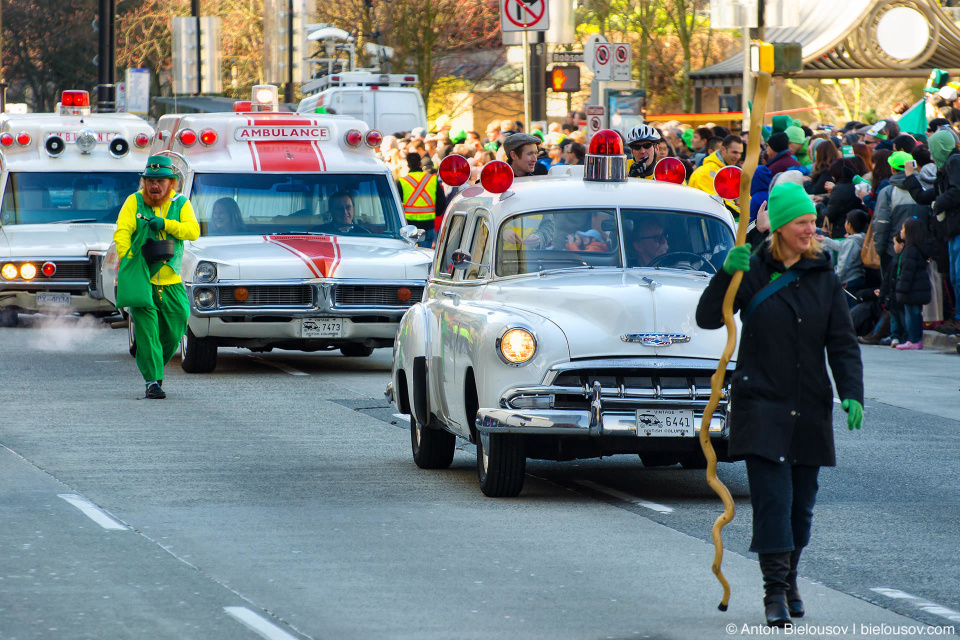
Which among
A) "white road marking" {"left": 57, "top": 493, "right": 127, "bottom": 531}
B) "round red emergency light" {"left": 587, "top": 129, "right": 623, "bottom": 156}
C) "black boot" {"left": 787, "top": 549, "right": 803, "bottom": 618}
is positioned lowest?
"white road marking" {"left": 57, "top": 493, "right": 127, "bottom": 531}

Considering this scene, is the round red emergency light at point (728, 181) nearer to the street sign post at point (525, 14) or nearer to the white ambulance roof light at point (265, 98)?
the white ambulance roof light at point (265, 98)

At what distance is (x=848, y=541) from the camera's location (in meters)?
8.19

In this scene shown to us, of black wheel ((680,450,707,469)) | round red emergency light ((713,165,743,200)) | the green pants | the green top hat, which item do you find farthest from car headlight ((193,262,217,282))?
round red emergency light ((713,165,743,200))

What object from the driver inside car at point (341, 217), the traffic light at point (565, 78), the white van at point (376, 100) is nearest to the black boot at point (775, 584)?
the driver inside car at point (341, 217)

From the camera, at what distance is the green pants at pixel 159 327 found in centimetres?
1348

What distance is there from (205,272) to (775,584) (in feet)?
30.5

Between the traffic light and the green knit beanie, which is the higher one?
the traffic light

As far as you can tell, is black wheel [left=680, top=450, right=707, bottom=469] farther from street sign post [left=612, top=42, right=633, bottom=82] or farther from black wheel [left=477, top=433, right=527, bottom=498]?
street sign post [left=612, top=42, right=633, bottom=82]

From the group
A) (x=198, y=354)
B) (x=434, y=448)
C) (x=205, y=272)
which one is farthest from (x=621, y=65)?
(x=434, y=448)

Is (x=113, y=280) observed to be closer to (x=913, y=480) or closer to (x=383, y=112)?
(x=913, y=480)

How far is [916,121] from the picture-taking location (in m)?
21.7

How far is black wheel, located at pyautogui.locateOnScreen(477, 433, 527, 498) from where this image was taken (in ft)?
29.7

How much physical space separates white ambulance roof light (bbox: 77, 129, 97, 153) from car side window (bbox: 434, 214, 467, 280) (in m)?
10.6

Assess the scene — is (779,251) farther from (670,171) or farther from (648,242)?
(670,171)
